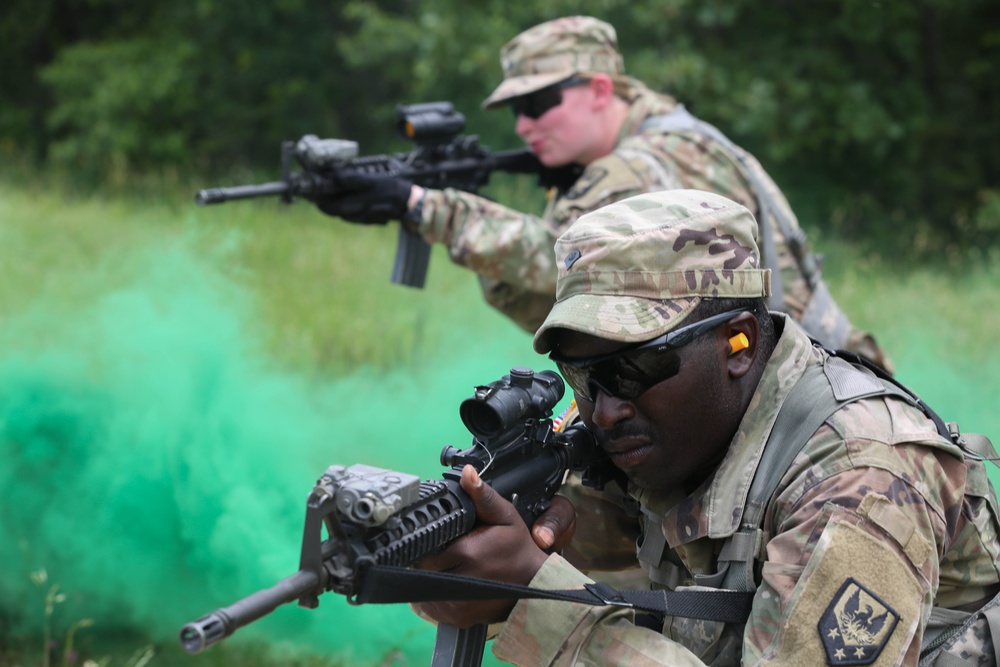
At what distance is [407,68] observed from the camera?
1399 cm

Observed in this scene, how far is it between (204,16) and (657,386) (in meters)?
14.4

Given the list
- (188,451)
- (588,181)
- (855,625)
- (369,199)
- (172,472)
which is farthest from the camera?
(188,451)

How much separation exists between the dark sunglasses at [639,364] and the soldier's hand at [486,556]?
0.30 metres

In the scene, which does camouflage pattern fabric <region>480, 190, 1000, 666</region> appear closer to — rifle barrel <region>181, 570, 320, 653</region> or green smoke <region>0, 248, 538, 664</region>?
rifle barrel <region>181, 570, 320, 653</region>

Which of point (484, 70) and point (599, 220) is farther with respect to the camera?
point (484, 70)

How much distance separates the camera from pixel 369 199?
488 centimetres

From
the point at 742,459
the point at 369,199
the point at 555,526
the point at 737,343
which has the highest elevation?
the point at 737,343

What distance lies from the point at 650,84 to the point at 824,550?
32.3ft

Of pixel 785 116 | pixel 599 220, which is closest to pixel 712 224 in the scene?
pixel 599 220

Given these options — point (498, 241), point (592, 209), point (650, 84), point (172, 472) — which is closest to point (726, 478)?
point (592, 209)

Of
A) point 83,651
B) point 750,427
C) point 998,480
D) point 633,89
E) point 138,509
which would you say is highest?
point 633,89

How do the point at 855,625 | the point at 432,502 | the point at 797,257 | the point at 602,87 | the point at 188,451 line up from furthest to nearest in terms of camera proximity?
the point at 188,451, the point at 602,87, the point at 797,257, the point at 432,502, the point at 855,625

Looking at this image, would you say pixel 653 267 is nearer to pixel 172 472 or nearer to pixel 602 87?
pixel 602 87

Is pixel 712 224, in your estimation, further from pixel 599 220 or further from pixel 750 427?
pixel 750 427
